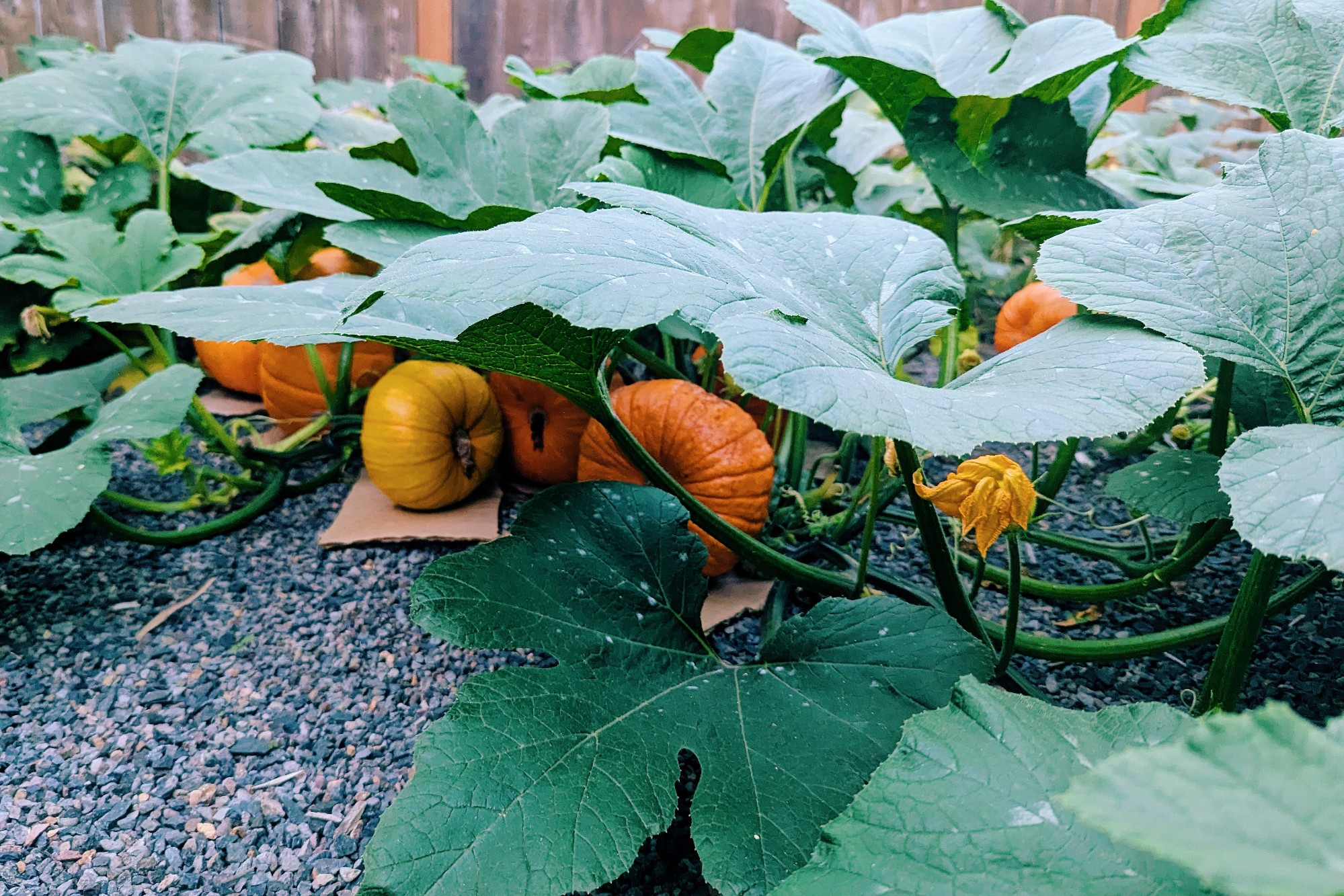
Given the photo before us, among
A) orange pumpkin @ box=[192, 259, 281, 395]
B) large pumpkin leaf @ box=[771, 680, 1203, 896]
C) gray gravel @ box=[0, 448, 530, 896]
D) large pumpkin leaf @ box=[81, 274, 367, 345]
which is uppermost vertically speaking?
large pumpkin leaf @ box=[81, 274, 367, 345]

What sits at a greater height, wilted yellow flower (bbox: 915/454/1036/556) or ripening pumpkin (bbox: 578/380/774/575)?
wilted yellow flower (bbox: 915/454/1036/556)

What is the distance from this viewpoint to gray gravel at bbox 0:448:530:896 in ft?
2.87

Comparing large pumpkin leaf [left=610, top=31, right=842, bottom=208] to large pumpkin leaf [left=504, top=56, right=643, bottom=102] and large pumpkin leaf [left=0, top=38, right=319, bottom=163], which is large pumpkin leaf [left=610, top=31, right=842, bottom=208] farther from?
large pumpkin leaf [left=0, top=38, right=319, bottom=163]

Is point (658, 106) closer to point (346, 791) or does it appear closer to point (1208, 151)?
point (346, 791)

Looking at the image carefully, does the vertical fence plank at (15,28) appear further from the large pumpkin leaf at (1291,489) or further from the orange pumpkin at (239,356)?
the large pumpkin leaf at (1291,489)

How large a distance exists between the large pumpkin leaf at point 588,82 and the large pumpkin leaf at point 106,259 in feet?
2.44

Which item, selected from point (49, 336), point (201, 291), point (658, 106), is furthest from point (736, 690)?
point (49, 336)

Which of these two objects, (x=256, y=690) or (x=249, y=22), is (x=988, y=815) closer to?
(x=256, y=690)

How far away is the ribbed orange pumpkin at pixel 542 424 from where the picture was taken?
61.2 inches

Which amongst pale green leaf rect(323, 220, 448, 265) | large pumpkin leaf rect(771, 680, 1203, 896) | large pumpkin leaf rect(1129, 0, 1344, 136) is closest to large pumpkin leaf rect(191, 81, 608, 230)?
pale green leaf rect(323, 220, 448, 265)

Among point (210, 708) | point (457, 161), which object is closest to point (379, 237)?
point (457, 161)

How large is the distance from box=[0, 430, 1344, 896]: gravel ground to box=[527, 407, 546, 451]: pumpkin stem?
27 cm

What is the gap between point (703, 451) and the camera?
131 cm

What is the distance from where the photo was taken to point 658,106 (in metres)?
1.49
